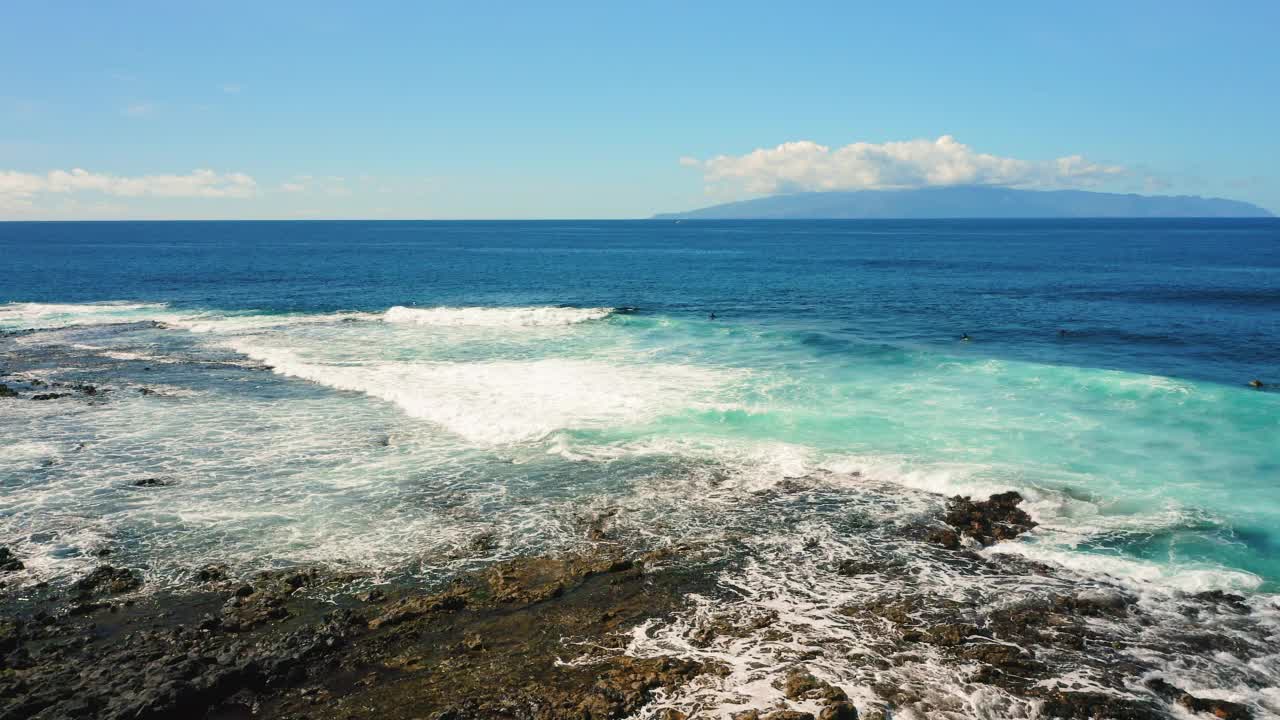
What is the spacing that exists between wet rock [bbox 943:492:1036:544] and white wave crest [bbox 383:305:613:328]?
106ft

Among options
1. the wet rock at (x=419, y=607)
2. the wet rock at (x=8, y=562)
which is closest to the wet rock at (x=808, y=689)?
the wet rock at (x=419, y=607)

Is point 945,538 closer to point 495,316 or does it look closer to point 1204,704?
point 1204,704

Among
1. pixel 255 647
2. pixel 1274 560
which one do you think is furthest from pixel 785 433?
pixel 255 647

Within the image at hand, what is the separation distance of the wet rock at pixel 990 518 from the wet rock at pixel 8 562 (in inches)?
791

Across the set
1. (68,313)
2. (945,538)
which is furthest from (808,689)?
(68,313)

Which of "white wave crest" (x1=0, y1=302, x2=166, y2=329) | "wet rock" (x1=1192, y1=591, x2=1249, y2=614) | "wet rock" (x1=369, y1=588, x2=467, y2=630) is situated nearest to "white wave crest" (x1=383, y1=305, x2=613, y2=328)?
"white wave crest" (x1=0, y1=302, x2=166, y2=329)

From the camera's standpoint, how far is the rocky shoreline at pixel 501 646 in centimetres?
1087

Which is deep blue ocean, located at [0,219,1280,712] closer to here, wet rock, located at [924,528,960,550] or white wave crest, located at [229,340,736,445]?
white wave crest, located at [229,340,736,445]

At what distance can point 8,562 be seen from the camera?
1527cm

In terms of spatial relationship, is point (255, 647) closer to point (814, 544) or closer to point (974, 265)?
point (814, 544)

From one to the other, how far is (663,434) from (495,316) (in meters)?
29.5

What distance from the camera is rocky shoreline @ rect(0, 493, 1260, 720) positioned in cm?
1087

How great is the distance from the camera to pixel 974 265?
8631 cm

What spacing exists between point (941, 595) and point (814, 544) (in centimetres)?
290
